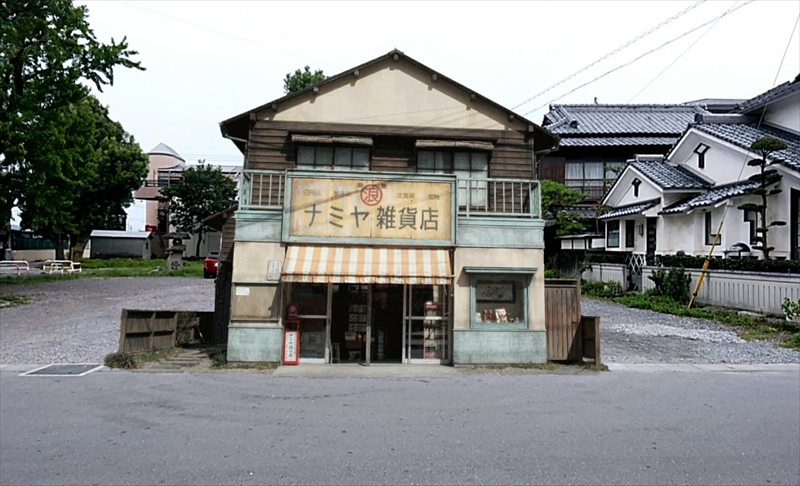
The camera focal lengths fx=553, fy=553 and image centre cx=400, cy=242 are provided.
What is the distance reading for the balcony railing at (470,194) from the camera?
12555 mm

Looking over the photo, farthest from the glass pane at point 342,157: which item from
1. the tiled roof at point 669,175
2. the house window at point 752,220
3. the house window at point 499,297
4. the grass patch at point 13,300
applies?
the tiled roof at point 669,175

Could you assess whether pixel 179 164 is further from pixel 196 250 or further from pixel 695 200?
pixel 695 200

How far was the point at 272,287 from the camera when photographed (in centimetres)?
1205

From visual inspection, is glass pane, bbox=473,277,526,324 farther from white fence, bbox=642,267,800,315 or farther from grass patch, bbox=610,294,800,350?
white fence, bbox=642,267,800,315

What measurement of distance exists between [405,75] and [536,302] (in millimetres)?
7082

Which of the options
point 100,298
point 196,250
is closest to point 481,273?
point 100,298

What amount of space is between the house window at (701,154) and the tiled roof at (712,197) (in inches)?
78.5

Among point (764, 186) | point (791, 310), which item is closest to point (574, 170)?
point (764, 186)

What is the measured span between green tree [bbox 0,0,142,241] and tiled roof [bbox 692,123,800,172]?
26.7 meters

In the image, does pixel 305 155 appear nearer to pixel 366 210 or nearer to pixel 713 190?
pixel 366 210

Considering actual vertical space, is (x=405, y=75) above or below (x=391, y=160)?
above

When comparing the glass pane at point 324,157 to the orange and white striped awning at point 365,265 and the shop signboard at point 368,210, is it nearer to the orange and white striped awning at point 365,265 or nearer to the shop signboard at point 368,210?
the shop signboard at point 368,210

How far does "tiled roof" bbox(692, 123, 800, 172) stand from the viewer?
2012 cm

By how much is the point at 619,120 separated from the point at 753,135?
1566 cm
